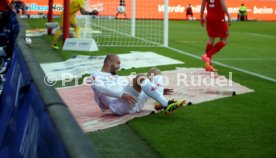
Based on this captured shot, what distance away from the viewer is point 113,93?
6812 millimetres

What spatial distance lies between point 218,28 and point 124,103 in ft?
19.4

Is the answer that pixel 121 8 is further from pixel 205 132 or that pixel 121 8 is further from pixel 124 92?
pixel 205 132

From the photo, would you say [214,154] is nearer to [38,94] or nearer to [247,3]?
[38,94]

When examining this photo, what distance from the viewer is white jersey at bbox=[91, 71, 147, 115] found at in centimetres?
687

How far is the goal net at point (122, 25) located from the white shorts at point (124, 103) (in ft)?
39.5

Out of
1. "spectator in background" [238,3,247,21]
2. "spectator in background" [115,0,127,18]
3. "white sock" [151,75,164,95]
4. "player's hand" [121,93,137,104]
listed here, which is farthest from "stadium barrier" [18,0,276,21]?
"player's hand" [121,93,137,104]

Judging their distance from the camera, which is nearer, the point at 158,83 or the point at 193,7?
the point at 158,83

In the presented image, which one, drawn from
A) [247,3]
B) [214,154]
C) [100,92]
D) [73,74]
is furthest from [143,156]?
[247,3]

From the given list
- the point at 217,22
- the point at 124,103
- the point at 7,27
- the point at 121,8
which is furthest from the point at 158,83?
the point at 121,8

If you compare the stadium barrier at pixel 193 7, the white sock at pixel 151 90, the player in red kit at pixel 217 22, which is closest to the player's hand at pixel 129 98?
the white sock at pixel 151 90

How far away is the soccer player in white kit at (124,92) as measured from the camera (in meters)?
6.88

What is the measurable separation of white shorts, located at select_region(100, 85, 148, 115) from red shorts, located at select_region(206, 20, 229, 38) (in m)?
5.67

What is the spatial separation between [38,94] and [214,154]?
103 inches

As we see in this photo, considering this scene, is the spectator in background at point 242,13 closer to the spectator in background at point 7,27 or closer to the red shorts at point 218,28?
the red shorts at point 218,28
